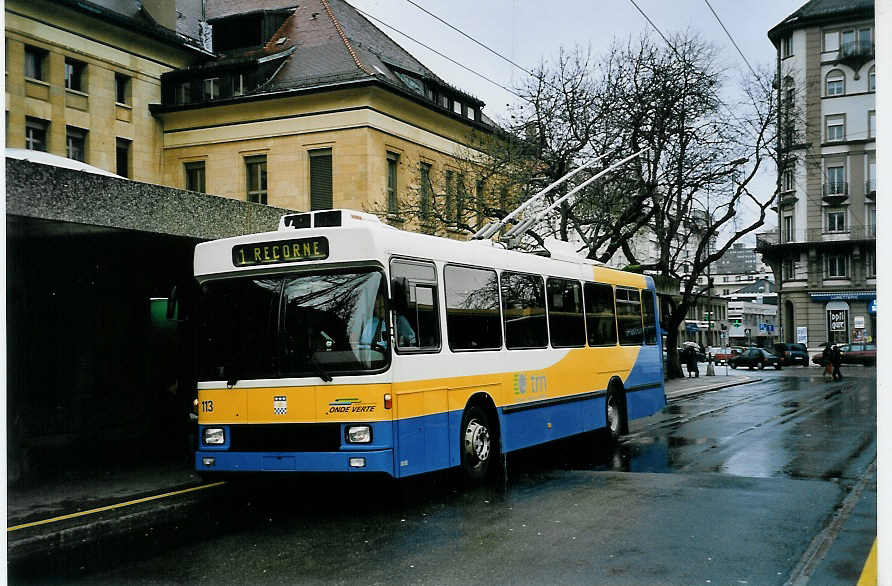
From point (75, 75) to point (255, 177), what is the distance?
807 centimetres

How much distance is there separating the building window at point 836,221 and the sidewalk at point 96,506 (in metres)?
22.2

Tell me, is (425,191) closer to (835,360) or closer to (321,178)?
(321,178)

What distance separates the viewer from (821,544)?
301 inches

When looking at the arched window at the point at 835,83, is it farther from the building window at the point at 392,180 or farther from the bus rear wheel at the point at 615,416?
the building window at the point at 392,180

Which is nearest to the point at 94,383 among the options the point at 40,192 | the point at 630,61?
the point at 40,192

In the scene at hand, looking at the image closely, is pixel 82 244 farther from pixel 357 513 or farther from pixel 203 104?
pixel 203 104

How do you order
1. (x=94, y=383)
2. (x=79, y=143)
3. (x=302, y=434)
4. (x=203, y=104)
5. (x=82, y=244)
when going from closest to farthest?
(x=302, y=434) → (x=82, y=244) → (x=94, y=383) → (x=79, y=143) → (x=203, y=104)

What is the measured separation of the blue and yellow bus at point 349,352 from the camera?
9273 millimetres

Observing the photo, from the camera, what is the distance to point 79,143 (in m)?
30.8

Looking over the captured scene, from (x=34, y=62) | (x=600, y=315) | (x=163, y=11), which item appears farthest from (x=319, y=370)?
(x=163, y=11)

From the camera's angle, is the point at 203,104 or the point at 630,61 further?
the point at 203,104

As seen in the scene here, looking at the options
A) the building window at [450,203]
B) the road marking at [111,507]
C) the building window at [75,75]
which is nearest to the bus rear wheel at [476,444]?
the road marking at [111,507]

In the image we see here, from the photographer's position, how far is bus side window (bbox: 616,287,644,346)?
16.1 metres

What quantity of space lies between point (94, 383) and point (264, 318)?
889 centimetres
